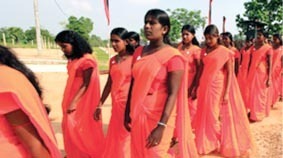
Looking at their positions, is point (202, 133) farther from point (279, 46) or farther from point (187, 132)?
point (279, 46)

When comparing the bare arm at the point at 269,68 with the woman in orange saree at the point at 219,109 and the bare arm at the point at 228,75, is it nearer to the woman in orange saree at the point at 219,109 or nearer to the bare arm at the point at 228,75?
the woman in orange saree at the point at 219,109

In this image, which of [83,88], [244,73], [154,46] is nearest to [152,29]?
[154,46]

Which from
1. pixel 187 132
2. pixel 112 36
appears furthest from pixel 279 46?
pixel 187 132

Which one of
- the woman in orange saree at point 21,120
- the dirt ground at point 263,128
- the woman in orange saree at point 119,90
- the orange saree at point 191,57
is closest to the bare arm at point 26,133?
the woman in orange saree at point 21,120

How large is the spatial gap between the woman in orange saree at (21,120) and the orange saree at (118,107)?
240 centimetres

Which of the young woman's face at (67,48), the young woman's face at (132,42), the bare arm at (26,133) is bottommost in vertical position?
the bare arm at (26,133)

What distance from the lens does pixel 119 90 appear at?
4.07 metres

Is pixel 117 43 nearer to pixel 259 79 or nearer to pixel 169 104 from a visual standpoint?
pixel 169 104

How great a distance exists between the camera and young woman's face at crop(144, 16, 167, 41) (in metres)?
2.97

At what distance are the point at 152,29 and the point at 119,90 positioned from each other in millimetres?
1240

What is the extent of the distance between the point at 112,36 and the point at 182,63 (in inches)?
55.2

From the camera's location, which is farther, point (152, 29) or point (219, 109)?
point (219, 109)

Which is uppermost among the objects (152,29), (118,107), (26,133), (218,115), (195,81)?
(152,29)

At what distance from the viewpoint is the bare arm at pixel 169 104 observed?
283cm
